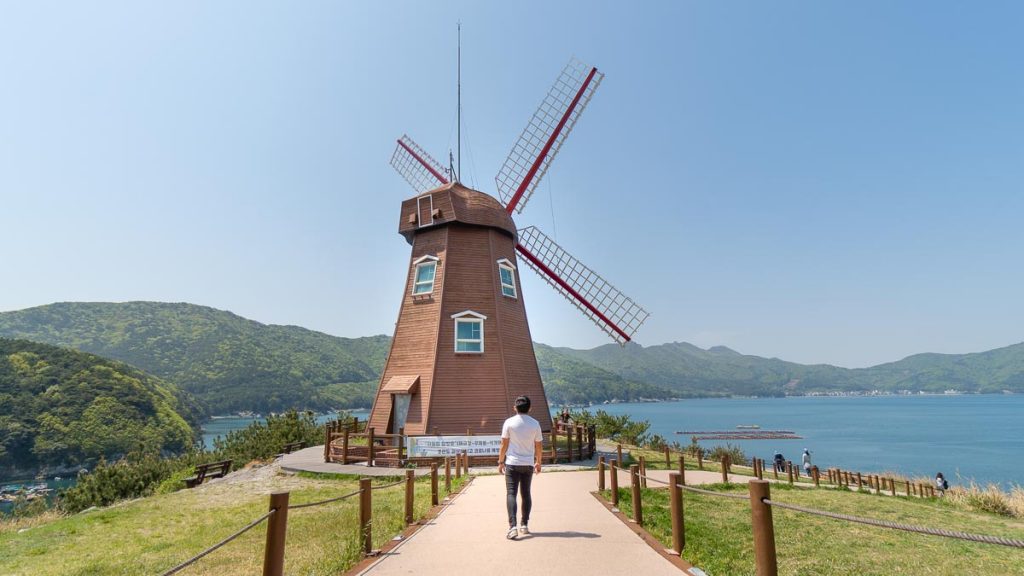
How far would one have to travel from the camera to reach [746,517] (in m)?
9.55

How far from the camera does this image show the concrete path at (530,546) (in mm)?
5379

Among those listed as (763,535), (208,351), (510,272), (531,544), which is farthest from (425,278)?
(208,351)

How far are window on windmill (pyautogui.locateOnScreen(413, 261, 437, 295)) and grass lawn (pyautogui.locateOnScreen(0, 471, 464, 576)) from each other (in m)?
7.10

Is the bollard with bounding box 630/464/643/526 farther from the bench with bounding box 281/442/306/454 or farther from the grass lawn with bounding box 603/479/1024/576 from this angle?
the bench with bounding box 281/442/306/454

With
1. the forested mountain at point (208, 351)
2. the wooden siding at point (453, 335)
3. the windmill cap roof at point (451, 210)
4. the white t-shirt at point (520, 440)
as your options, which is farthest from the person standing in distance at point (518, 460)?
the forested mountain at point (208, 351)

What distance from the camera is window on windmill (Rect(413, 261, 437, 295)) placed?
61.3 feet

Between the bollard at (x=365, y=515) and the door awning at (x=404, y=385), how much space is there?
1093 centimetres

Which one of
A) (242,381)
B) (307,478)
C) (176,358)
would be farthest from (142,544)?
(176,358)

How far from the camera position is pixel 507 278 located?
19.7m

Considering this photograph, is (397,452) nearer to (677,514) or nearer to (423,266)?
(423,266)

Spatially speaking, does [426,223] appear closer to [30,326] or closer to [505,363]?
[505,363]

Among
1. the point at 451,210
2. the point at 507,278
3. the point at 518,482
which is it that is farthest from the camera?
the point at 507,278

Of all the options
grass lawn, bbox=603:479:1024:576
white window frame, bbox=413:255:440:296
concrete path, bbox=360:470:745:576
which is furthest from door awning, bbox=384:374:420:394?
grass lawn, bbox=603:479:1024:576

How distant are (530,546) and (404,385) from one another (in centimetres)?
1177
